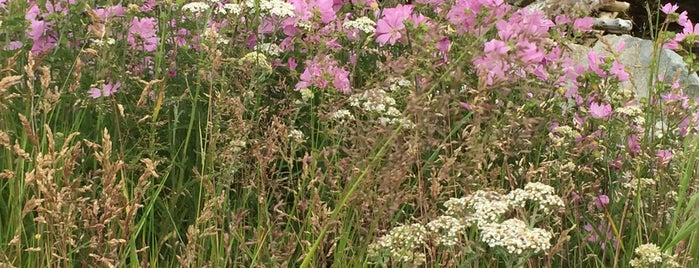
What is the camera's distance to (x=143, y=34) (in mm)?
2836

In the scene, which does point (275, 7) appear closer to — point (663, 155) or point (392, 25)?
point (392, 25)

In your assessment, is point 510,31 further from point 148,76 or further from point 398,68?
point 148,76

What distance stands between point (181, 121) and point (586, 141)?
118 cm

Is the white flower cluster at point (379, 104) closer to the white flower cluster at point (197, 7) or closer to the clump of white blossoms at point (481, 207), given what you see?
the clump of white blossoms at point (481, 207)

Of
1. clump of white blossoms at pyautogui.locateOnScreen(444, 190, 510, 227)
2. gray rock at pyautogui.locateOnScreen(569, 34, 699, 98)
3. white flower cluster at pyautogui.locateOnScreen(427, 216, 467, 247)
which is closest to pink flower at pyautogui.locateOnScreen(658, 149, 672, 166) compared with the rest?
clump of white blossoms at pyautogui.locateOnScreen(444, 190, 510, 227)

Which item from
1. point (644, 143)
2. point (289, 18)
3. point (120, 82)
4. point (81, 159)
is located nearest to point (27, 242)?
point (81, 159)

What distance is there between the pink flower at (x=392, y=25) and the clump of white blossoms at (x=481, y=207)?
1.12 meters

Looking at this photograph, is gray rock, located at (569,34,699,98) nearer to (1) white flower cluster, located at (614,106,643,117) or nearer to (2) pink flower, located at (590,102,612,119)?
(2) pink flower, located at (590,102,612,119)

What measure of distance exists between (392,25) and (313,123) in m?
0.52

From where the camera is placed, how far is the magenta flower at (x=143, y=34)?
9.22 feet

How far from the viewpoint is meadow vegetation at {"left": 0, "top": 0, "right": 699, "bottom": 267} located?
7.10 feet

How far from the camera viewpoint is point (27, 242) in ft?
7.18

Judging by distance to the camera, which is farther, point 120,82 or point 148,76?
point 148,76

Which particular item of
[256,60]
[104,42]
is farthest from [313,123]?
[104,42]
